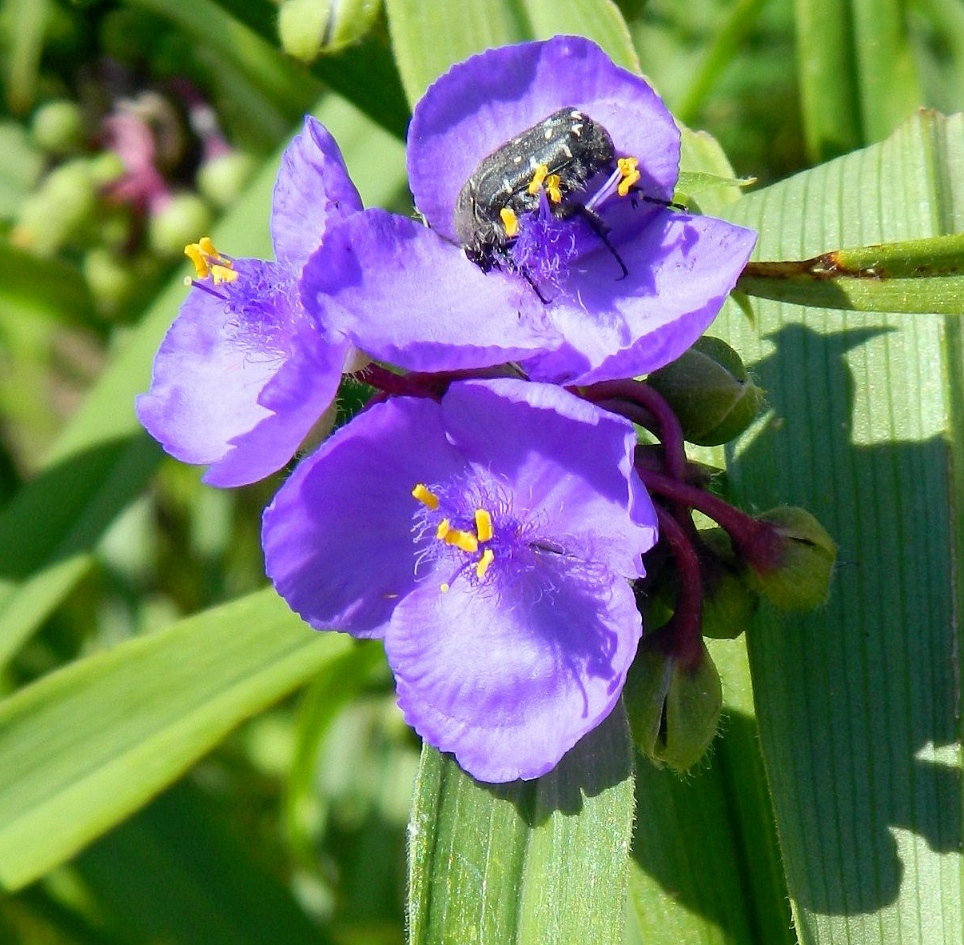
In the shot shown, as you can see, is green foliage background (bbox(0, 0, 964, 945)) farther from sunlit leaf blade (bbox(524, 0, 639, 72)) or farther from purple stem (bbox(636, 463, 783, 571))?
purple stem (bbox(636, 463, 783, 571))

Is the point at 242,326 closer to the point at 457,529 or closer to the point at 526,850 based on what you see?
the point at 457,529

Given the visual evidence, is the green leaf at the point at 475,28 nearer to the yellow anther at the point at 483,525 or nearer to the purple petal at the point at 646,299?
the purple petal at the point at 646,299

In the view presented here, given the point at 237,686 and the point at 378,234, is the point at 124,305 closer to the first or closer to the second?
the point at 237,686

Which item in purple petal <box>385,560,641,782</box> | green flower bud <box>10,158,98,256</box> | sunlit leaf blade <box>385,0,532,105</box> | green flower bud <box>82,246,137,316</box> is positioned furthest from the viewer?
green flower bud <box>82,246,137,316</box>

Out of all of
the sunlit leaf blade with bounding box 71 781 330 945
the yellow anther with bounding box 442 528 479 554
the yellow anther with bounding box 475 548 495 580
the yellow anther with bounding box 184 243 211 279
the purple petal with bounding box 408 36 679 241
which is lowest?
the sunlit leaf blade with bounding box 71 781 330 945

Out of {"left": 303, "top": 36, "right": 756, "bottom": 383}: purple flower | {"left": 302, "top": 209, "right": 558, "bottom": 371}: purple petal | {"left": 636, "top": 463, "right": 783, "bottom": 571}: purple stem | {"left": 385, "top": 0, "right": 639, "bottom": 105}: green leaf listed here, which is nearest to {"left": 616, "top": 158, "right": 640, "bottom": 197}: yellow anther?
{"left": 303, "top": 36, "right": 756, "bottom": 383}: purple flower

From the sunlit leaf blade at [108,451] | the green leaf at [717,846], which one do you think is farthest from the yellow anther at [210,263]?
the sunlit leaf blade at [108,451]

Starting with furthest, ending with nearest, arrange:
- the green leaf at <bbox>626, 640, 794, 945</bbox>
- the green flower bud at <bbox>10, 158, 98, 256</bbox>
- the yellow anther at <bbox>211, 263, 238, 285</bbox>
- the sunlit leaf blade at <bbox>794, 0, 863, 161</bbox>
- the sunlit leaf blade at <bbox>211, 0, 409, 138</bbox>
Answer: the green flower bud at <bbox>10, 158, 98, 256</bbox> → the sunlit leaf blade at <bbox>794, 0, 863, 161</bbox> → the sunlit leaf blade at <bbox>211, 0, 409, 138</bbox> → the green leaf at <bbox>626, 640, 794, 945</bbox> → the yellow anther at <bbox>211, 263, 238, 285</bbox>

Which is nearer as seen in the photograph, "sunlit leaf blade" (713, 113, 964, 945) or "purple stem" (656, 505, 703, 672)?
"purple stem" (656, 505, 703, 672)

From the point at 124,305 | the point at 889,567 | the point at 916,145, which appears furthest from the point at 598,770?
the point at 124,305
